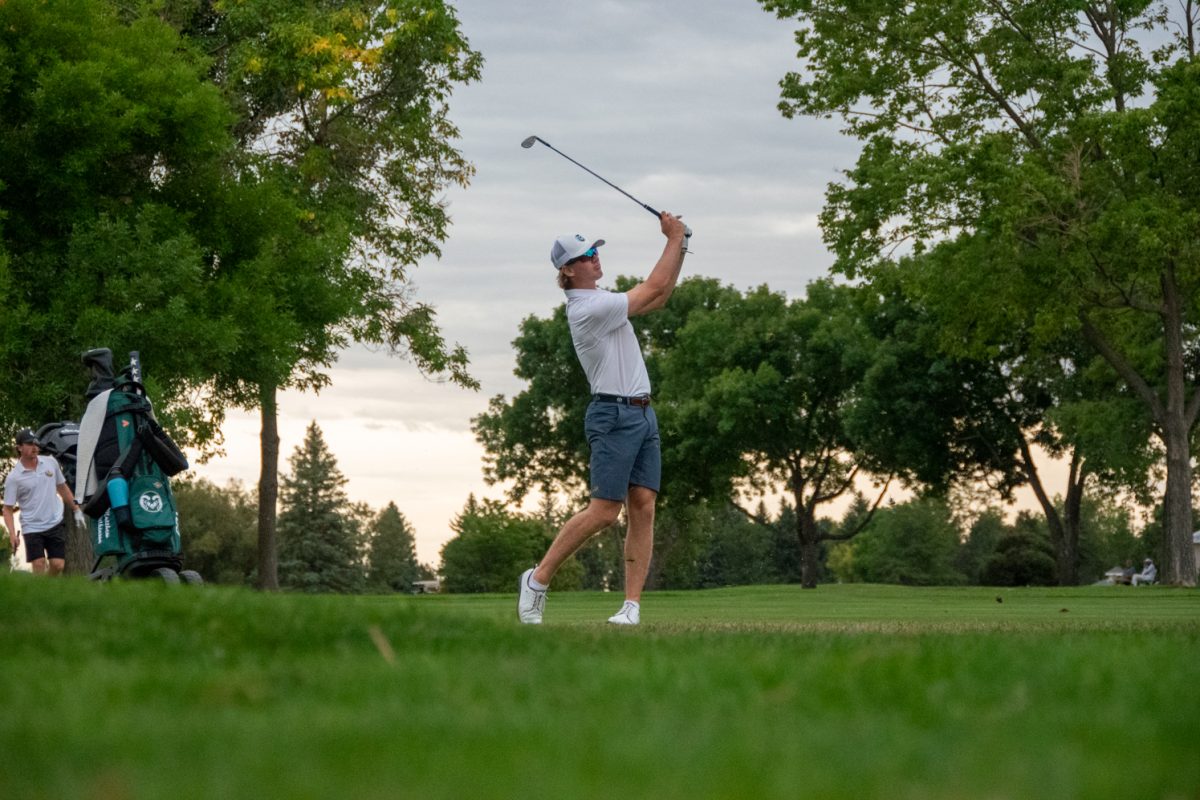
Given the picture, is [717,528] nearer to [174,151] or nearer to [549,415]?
[549,415]

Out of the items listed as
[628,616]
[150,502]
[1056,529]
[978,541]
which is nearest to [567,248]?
[628,616]

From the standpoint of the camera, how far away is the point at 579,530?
1088cm

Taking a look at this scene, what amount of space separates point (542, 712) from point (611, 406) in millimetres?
6668

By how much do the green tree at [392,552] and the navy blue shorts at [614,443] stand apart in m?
129

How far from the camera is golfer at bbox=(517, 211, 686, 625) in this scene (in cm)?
1083

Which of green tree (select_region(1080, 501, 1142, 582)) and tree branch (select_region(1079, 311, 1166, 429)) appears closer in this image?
tree branch (select_region(1079, 311, 1166, 429))

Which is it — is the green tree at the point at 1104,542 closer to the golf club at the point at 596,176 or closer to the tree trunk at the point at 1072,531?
the tree trunk at the point at 1072,531

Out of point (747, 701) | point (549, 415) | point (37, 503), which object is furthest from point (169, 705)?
point (549, 415)

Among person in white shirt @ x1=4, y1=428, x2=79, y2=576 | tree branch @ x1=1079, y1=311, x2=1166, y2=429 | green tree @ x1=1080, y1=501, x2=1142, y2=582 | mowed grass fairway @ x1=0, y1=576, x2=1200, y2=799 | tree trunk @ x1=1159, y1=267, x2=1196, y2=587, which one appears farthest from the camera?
green tree @ x1=1080, y1=501, x2=1142, y2=582

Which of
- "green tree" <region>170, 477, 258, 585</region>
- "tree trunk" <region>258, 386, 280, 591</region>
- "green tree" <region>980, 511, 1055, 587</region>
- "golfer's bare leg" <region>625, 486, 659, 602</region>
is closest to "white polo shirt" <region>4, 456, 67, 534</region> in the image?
"golfer's bare leg" <region>625, 486, 659, 602</region>

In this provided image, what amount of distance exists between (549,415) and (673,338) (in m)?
6.72

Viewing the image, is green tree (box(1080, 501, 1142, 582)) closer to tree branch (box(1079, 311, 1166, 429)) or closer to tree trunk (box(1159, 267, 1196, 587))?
tree branch (box(1079, 311, 1166, 429))

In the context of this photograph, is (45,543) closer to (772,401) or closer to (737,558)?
(772,401)

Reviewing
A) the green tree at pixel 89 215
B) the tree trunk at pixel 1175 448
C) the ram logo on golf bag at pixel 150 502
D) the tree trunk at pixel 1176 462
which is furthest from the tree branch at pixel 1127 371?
the ram logo on golf bag at pixel 150 502
